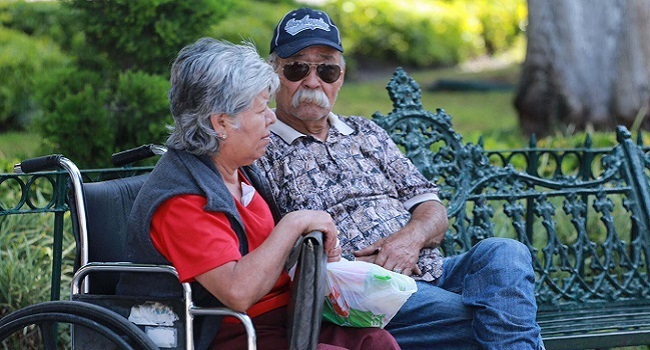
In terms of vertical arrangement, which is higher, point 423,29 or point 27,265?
point 423,29

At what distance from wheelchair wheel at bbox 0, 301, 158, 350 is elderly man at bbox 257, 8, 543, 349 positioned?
104 centimetres

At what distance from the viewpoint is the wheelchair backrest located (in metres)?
3.44

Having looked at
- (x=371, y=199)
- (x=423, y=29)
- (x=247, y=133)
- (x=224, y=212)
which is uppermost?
(x=423, y=29)

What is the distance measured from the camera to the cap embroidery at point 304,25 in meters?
3.99

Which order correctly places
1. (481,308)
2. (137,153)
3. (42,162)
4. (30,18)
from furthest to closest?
(30,18)
(137,153)
(481,308)
(42,162)

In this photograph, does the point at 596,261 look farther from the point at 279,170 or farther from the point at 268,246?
the point at 268,246

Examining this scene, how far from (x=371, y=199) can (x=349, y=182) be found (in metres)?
0.12

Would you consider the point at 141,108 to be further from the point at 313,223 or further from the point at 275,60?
the point at 313,223

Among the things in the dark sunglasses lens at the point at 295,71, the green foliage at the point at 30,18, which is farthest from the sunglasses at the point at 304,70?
the green foliage at the point at 30,18

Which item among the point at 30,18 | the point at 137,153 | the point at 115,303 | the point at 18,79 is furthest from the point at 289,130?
the point at 30,18

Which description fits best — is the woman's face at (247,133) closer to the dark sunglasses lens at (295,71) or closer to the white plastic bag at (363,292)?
the white plastic bag at (363,292)

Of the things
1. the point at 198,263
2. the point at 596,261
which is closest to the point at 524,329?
the point at 198,263

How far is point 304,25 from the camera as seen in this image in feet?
13.1

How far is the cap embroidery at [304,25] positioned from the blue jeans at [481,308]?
1065 mm
